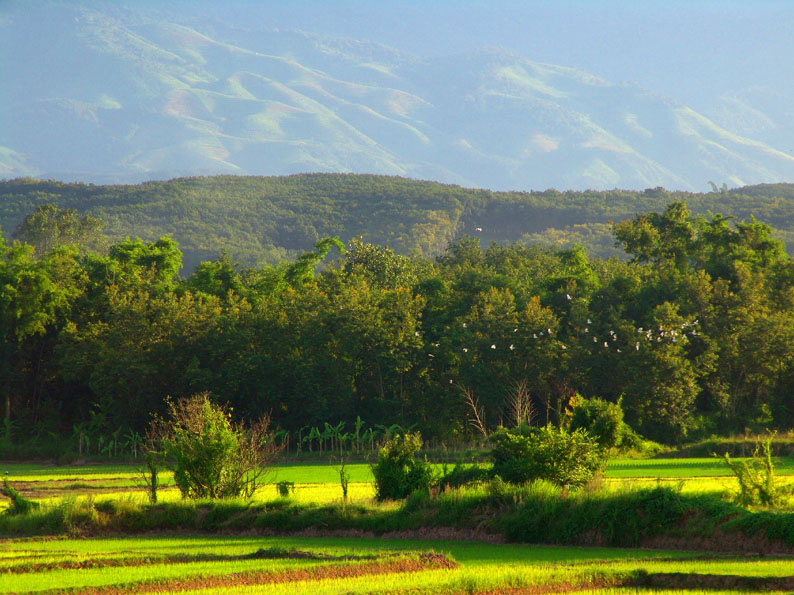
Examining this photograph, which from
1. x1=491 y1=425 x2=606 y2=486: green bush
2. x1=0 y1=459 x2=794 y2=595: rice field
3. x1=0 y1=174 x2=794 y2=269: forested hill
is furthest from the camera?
x1=0 y1=174 x2=794 y2=269: forested hill

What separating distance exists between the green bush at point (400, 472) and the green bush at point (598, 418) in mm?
16645

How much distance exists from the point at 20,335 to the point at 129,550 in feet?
130

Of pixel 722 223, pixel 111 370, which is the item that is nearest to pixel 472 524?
pixel 111 370

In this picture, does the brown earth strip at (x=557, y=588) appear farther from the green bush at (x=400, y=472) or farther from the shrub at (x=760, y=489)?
the green bush at (x=400, y=472)

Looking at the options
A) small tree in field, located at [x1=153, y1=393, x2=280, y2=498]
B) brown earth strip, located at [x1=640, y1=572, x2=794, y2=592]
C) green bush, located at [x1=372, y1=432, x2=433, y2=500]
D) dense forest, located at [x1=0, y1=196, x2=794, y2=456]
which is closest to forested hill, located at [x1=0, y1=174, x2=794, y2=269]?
dense forest, located at [x1=0, y1=196, x2=794, y2=456]

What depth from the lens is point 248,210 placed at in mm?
147375

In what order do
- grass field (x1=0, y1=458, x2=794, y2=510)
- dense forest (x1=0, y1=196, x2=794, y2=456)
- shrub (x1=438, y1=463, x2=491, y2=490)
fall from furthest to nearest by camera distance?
dense forest (x1=0, y1=196, x2=794, y2=456), grass field (x1=0, y1=458, x2=794, y2=510), shrub (x1=438, y1=463, x2=491, y2=490)

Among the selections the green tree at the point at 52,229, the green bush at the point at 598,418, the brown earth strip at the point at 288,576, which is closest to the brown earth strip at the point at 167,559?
the brown earth strip at the point at 288,576

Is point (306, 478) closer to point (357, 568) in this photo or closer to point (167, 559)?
point (167, 559)

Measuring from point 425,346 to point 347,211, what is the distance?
88.5 metres

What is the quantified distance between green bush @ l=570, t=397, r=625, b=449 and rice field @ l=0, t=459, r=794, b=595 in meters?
20.5

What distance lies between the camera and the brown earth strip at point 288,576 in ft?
56.5

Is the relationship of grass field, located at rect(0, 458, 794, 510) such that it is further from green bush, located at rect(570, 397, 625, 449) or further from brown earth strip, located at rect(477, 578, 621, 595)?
brown earth strip, located at rect(477, 578, 621, 595)

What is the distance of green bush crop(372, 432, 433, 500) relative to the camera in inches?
1072
